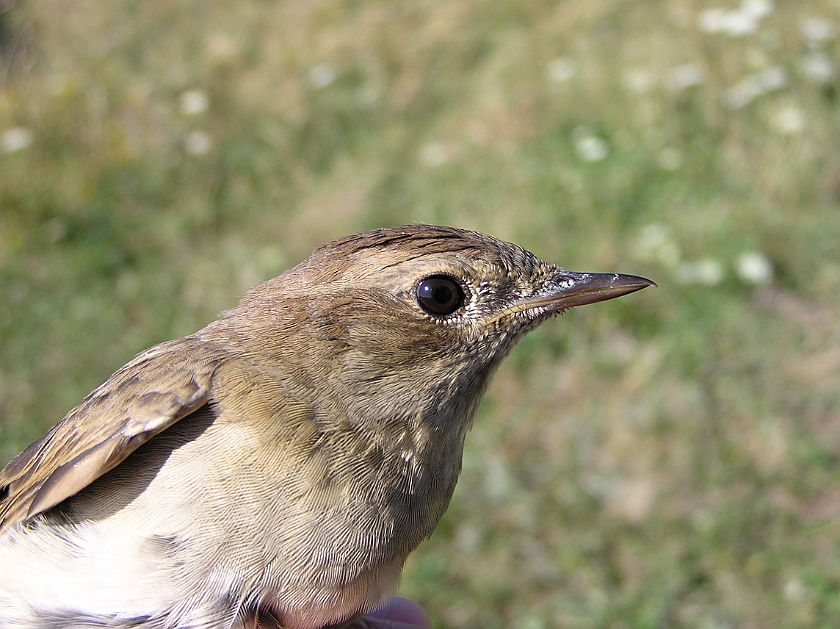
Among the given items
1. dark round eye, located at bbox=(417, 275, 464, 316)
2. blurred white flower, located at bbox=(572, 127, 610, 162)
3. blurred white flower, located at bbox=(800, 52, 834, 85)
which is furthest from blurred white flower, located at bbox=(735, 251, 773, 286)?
dark round eye, located at bbox=(417, 275, 464, 316)

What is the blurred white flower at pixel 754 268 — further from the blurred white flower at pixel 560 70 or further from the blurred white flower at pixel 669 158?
the blurred white flower at pixel 560 70

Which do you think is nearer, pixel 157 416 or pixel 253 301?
pixel 157 416

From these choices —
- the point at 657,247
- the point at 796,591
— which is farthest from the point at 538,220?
the point at 796,591

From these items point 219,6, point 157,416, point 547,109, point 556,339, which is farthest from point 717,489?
point 219,6

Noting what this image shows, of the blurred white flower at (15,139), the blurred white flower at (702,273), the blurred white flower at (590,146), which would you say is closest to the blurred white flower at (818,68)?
the blurred white flower at (590,146)

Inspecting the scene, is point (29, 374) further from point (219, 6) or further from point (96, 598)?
point (219, 6)
